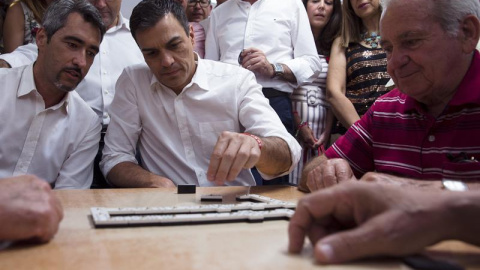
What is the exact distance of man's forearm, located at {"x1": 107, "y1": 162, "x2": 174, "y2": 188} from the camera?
1.87 meters

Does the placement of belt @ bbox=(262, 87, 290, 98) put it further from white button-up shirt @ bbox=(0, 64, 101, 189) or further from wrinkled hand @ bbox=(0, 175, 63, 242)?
wrinkled hand @ bbox=(0, 175, 63, 242)

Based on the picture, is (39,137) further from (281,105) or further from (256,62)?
(281,105)

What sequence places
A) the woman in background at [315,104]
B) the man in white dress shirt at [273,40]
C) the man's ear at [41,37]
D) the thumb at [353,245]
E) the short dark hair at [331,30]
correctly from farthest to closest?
the short dark hair at [331,30] < the woman in background at [315,104] < the man in white dress shirt at [273,40] < the man's ear at [41,37] < the thumb at [353,245]

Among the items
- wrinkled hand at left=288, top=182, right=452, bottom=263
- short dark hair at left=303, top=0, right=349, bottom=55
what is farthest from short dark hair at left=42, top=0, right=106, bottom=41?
wrinkled hand at left=288, top=182, right=452, bottom=263

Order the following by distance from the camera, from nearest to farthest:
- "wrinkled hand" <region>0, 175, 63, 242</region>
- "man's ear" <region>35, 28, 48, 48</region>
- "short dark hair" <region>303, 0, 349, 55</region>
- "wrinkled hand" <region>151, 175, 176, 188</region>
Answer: "wrinkled hand" <region>0, 175, 63, 242</region>, "wrinkled hand" <region>151, 175, 176, 188</region>, "man's ear" <region>35, 28, 48, 48</region>, "short dark hair" <region>303, 0, 349, 55</region>

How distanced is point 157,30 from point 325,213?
1564 millimetres

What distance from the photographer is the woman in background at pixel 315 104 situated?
9.61 ft

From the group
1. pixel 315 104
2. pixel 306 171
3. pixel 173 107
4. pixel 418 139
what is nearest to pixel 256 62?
pixel 315 104

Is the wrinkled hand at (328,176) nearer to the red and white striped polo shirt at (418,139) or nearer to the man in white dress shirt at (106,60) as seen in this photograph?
the red and white striped polo shirt at (418,139)

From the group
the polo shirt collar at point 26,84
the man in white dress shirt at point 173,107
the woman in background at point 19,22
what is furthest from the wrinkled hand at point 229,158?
the woman in background at point 19,22

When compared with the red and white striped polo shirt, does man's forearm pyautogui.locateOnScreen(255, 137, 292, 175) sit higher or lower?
lower

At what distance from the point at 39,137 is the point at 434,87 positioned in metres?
1.56

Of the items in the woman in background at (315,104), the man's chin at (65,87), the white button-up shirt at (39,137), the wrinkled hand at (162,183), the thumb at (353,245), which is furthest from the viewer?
the woman in background at (315,104)

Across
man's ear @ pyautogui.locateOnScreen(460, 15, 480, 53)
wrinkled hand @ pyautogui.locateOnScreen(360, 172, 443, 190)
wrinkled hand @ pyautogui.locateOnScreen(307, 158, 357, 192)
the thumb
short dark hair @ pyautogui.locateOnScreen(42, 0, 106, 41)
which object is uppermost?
man's ear @ pyautogui.locateOnScreen(460, 15, 480, 53)
